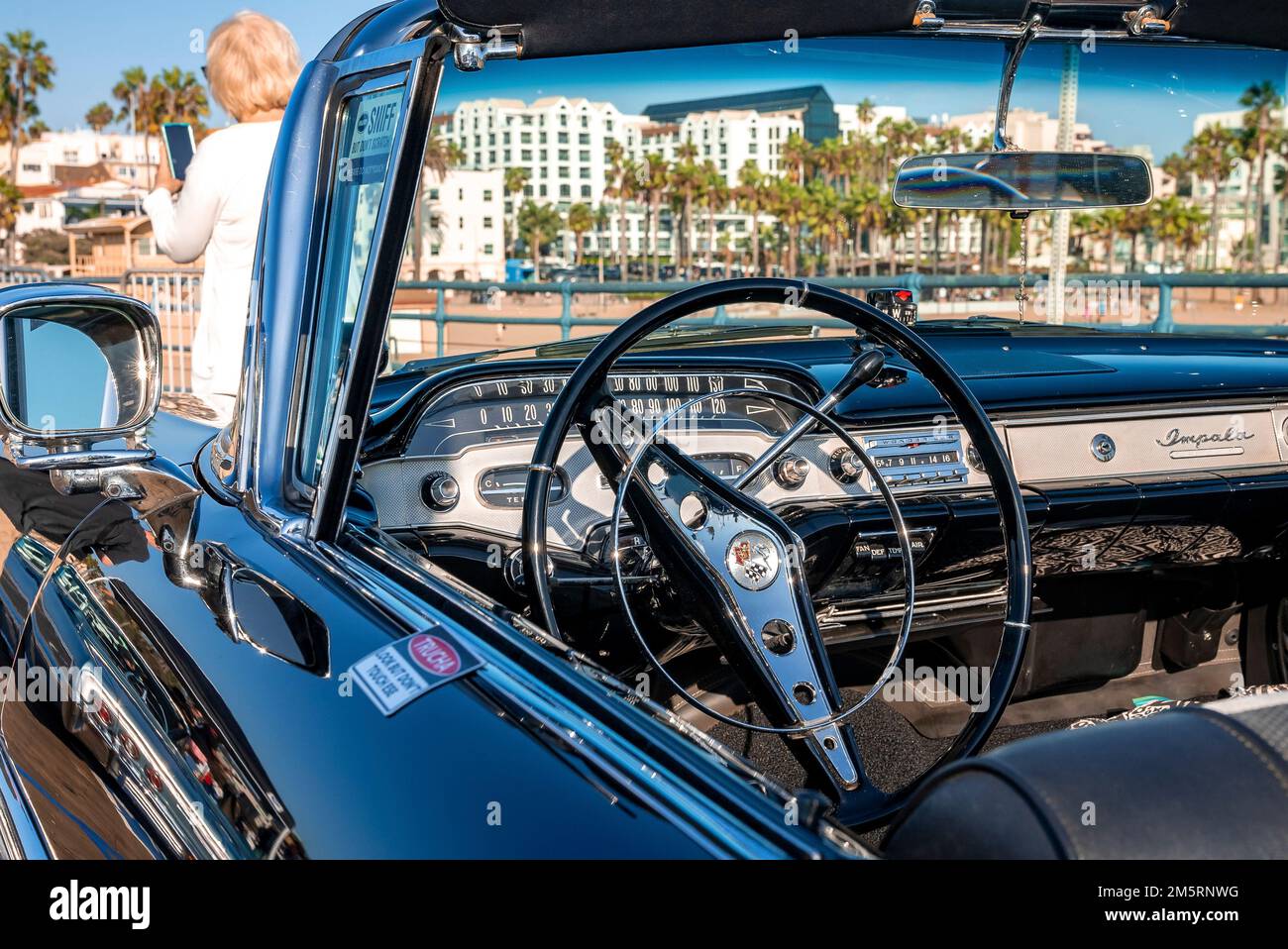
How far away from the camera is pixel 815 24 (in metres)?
1.59

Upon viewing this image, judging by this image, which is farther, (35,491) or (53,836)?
(35,491)

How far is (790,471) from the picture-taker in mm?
2428

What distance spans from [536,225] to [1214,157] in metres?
2.42

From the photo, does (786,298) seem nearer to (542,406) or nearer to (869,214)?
(542,406)

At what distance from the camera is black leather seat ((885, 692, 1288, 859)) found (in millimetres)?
752

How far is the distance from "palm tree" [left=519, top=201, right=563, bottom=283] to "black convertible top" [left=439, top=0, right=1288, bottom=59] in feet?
2.35

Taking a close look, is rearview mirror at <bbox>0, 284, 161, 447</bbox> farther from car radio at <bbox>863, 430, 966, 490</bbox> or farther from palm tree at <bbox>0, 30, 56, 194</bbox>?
palm tree at <bbox>0, 30, 56, 194</bbox>

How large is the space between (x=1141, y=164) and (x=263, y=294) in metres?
1.83

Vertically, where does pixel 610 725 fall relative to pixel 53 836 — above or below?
above

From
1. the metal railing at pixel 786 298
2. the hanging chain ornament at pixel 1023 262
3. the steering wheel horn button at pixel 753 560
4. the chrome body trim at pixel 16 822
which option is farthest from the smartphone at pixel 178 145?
the steering wheel horn button at pixel 753 560

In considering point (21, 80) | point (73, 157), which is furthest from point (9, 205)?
point (73, 157)
